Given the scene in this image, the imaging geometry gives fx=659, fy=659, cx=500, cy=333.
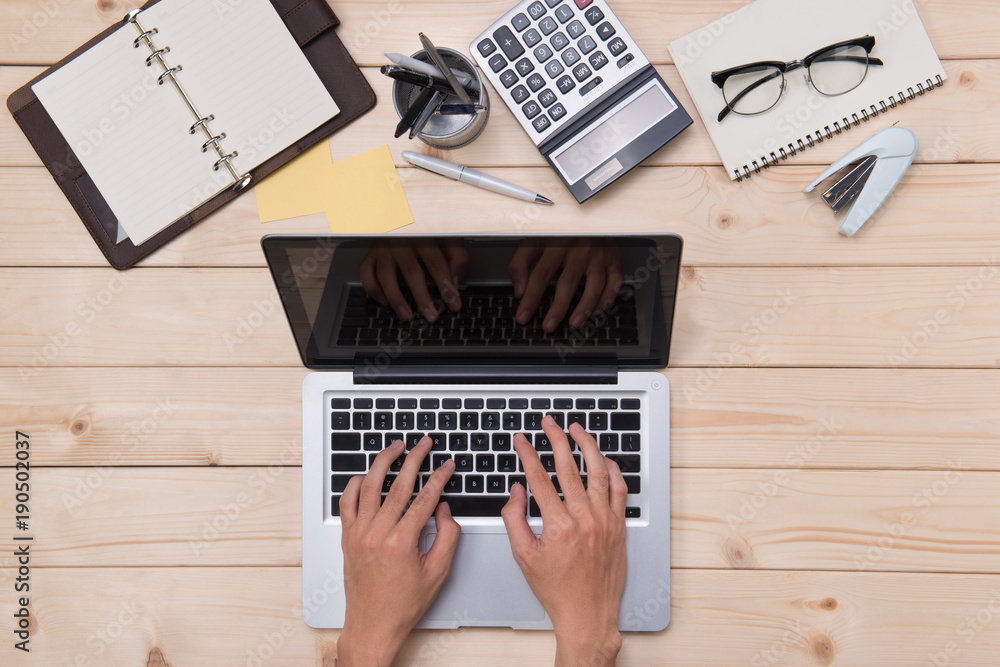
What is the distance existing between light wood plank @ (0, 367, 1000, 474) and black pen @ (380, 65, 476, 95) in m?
0.39

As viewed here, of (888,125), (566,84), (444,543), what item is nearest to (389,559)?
(444,543)

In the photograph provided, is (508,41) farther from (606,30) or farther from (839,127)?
(839,127)

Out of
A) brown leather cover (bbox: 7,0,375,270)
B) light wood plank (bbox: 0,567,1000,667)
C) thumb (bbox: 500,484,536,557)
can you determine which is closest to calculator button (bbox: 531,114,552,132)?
brown leather cover (bbox: 7,0,375,270)

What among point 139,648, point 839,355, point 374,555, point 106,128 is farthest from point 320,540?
point 839,355

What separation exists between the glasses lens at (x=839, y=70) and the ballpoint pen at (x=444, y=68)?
0.45m

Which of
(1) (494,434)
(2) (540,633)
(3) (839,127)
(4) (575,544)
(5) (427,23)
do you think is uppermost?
(5) (427,23)

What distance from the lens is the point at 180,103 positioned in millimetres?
865

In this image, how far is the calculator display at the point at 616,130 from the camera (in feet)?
2.71

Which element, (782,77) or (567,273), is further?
(782,77)

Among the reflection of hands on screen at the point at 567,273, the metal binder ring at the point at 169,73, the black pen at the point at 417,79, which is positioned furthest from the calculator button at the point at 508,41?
the metal binder ring at the point at 169,73

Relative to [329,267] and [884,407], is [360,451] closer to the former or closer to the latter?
[329,267]

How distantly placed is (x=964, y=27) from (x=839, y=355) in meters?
0.45

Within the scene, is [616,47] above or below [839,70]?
above

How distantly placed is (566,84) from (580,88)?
0.7 inches
